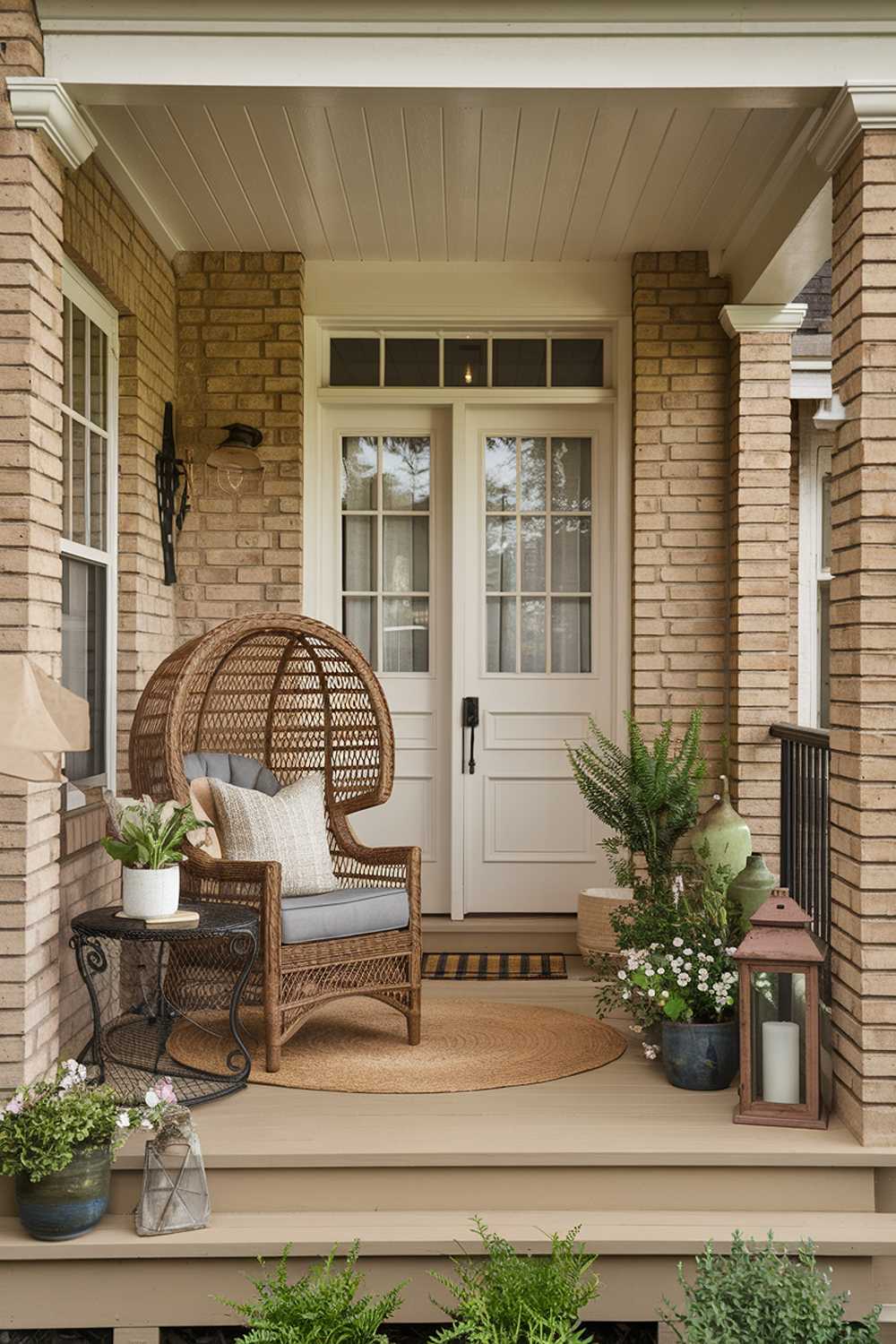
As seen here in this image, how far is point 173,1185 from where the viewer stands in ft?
9.91

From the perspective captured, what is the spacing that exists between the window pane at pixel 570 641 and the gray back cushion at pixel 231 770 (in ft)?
5.20

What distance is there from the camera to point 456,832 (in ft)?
18.6

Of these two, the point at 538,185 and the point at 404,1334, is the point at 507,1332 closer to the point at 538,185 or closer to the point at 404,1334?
the point at 404,1334

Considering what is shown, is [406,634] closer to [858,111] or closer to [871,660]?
[871,660]

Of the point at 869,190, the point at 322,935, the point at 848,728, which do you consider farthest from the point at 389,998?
the point at 869,190

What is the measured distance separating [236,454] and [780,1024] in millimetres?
3015

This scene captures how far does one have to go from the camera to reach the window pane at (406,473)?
5.81m

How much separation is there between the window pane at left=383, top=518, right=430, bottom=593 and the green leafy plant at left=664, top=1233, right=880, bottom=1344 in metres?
3.62

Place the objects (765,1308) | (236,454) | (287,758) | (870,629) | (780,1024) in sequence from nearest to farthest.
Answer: (765,1308) < (870,629) < (780,1024) < (287,758) < (236,454)

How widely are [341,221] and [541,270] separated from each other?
0.93 m

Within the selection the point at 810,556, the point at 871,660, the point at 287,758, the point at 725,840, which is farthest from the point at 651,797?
the point at 810,556

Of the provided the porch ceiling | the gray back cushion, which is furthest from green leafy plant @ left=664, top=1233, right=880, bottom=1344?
the porch ceiling

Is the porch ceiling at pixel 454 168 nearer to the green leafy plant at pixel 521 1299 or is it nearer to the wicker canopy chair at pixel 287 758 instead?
the wicker canopy chair at pixel 287 758

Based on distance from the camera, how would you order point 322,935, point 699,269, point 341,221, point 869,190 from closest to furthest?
point 869,190
point 322,935
point 341,221
point 699,269
